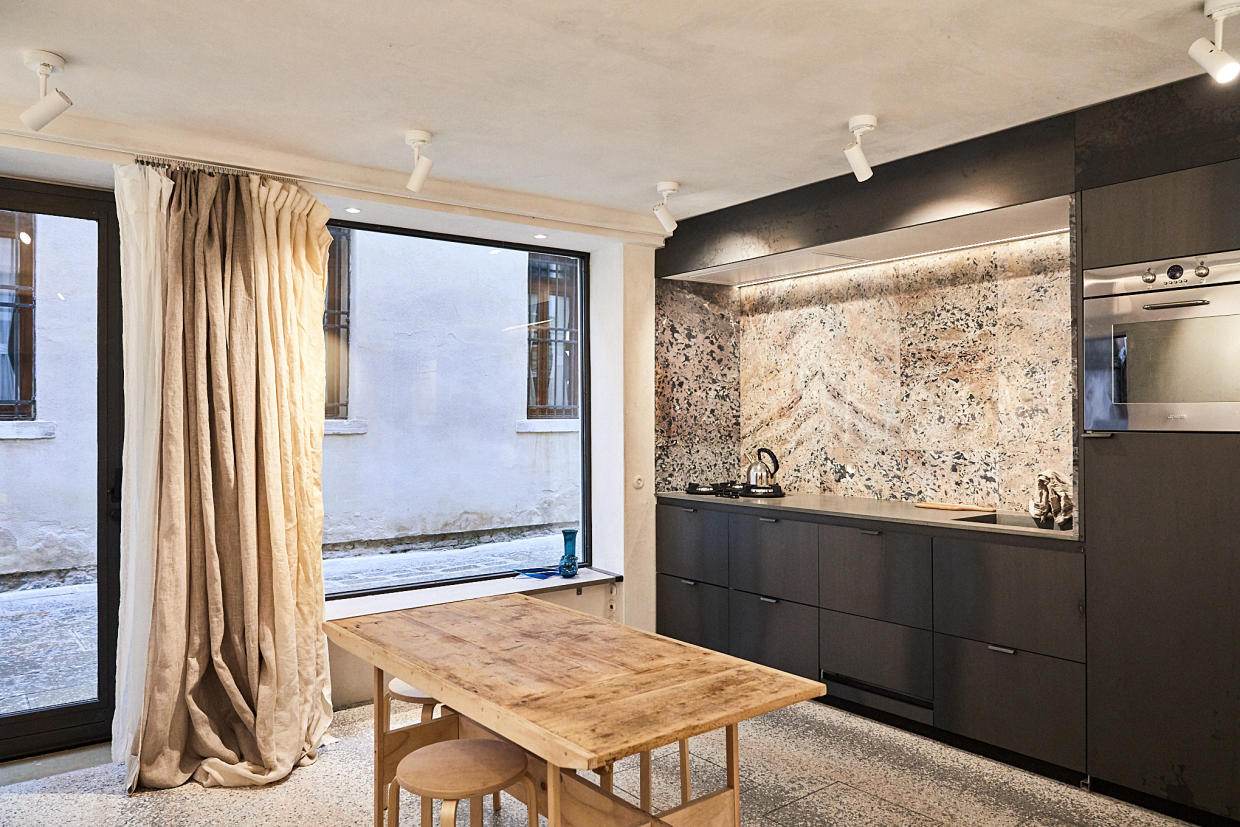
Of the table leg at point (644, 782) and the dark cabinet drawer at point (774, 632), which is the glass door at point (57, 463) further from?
the dark cabinet drawer at point (774, 632)

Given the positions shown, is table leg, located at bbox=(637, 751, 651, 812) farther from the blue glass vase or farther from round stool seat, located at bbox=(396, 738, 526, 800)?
the blue glass vase

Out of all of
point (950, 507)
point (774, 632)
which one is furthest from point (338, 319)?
point (950, 507)

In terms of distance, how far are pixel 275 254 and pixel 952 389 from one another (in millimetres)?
3150

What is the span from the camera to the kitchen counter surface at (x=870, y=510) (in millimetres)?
3312

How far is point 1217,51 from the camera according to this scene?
2277 mm

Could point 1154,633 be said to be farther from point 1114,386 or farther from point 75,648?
point 75,648

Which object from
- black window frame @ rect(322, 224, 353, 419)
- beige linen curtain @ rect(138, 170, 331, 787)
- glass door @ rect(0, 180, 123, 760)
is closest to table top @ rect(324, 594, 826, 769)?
beige linen curtain @ rect(138, 170, 331, 787)

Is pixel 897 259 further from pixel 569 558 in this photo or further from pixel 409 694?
pixel 409 694

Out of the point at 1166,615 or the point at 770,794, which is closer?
the point at 1166,615

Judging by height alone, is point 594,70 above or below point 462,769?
above

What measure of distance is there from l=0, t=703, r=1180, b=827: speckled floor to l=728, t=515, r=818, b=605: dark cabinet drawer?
0.76m

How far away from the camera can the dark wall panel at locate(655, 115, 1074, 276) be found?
10.5 feet

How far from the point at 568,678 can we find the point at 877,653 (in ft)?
6.63

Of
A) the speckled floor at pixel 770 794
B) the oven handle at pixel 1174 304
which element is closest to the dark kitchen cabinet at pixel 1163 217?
the oven handle at pixel 1174 304
